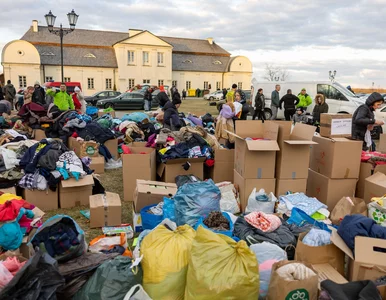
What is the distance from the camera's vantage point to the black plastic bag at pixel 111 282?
2.30 meters

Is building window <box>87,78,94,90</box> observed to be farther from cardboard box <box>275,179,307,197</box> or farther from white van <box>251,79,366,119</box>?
cardboard box <box>275,179,307,197</box>

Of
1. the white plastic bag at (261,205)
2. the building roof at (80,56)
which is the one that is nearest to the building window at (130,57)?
the building roof at (80,56)

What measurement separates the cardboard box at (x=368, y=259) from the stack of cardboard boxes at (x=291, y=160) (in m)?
1.92

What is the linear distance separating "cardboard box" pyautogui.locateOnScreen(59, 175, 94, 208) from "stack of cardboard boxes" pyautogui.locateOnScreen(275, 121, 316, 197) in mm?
2620

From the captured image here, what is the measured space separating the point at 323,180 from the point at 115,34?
3717 centimetres

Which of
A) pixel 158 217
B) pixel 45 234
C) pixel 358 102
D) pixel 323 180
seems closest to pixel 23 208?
pixel 45 234

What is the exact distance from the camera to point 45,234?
2.56 m

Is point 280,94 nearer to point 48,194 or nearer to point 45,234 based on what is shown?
point 48,194

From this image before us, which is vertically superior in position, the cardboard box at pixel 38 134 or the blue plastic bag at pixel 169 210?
the cardboard box at pixel 38 134

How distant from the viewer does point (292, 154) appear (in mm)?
4355

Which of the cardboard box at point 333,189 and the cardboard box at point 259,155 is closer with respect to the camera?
the cardboard box at point 259,155

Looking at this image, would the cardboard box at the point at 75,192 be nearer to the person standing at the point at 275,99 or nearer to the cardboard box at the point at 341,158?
the cardboard box at the point at 341,158

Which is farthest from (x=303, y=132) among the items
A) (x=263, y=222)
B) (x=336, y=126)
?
(x=263, y=222)

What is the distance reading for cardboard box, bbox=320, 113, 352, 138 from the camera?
4.60 metres
